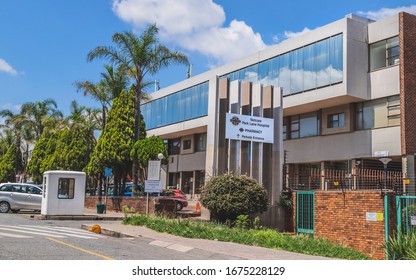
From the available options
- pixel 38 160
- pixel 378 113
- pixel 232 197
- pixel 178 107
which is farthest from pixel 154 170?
pixel 38 160

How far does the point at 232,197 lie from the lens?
20141 millimetres

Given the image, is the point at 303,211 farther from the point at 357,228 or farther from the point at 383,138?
the point at 383,138

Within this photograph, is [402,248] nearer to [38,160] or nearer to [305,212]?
[305,212]

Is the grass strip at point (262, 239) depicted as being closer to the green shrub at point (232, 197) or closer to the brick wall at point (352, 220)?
the green shrub at point (232, 197)

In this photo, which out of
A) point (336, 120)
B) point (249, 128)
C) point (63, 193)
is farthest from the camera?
point (336, 120)

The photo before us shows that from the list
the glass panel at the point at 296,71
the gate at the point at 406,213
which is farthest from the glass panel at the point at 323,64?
the gate at the point at 406,213

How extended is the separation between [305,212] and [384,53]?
1310 cm

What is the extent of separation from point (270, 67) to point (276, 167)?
13414 mm

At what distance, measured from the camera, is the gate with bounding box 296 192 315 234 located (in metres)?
21.2

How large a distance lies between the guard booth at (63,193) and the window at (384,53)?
60.6 ft

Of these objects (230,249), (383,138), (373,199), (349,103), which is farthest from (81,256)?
(349,103)

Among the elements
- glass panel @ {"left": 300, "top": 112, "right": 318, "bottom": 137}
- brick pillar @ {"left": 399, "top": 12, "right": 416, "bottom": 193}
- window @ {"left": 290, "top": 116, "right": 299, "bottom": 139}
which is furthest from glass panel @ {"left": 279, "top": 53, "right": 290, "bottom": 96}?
brick pillar @ {"left": 399, "top": 12, "right": 416, "bottom": 193}

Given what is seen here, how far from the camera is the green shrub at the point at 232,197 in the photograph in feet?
→ 66.1

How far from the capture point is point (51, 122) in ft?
185
